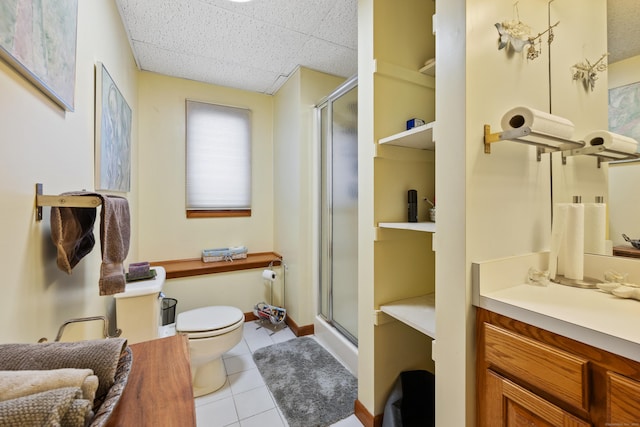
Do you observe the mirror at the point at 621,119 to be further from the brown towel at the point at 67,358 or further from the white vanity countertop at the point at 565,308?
the brown towel at the point at 67,358

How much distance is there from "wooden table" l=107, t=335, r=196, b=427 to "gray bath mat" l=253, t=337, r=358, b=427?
102 centimetres

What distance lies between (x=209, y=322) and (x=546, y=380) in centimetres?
178

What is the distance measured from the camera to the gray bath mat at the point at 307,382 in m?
1.56

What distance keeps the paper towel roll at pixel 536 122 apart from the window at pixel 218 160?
2450 mm

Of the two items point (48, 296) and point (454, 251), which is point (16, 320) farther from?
point (454, 251)

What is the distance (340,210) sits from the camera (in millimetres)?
2207

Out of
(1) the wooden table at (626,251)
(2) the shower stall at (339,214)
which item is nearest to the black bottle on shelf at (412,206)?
(2) the shower stall at (339,214)

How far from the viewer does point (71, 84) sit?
985 millimetres

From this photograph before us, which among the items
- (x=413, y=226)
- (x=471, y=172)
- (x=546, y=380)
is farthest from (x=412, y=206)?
(x=546, y=380)

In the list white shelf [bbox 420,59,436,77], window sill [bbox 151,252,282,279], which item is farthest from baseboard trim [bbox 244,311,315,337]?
white shelf [bbox 420,59,436,77]

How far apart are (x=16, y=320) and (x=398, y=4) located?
2042mm

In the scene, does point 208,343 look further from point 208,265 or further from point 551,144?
point 551,144

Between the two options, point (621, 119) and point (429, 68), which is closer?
point (621, 119)

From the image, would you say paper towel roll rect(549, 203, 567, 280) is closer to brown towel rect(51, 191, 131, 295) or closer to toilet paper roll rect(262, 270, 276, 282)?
brown towel rect(51, 191, 131, 295)
